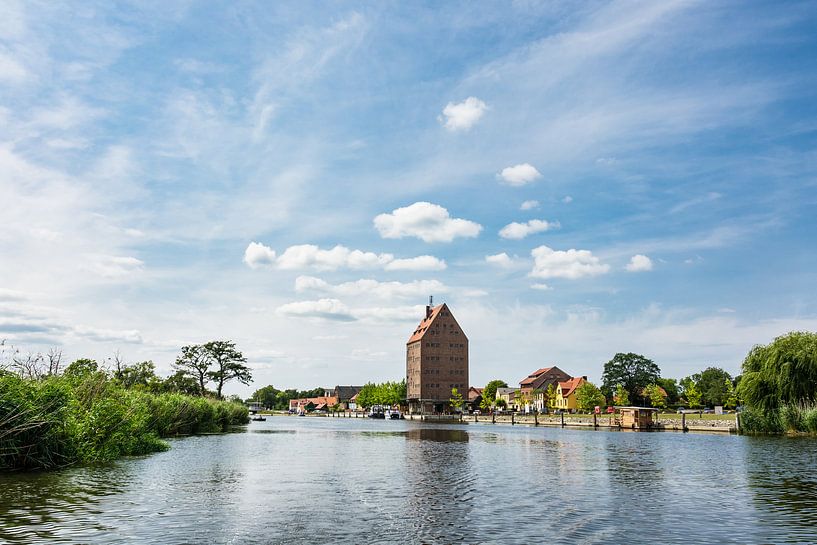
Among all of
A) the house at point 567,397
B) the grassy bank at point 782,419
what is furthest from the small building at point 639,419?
the house at point 567,397

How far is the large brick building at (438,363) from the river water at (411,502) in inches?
5780

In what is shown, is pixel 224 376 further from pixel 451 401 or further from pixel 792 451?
pixel 792 451

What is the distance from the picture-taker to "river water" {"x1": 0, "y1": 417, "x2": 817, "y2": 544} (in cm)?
1819

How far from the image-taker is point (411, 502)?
24.5 metres

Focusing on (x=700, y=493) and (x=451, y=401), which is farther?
(x=451, y=401)

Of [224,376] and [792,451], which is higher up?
[224,376]

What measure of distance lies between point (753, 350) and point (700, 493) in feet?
163

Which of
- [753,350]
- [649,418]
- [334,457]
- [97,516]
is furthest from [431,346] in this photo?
[97,516]

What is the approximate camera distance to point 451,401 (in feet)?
605

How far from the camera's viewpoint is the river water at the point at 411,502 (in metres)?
18.2

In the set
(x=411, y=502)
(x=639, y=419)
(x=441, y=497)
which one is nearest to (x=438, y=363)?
(x=639, y=419)

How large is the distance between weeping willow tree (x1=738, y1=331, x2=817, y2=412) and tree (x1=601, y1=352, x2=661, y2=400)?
112050mm

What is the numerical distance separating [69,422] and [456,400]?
158m

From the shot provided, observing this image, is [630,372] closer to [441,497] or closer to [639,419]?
[639,419]
